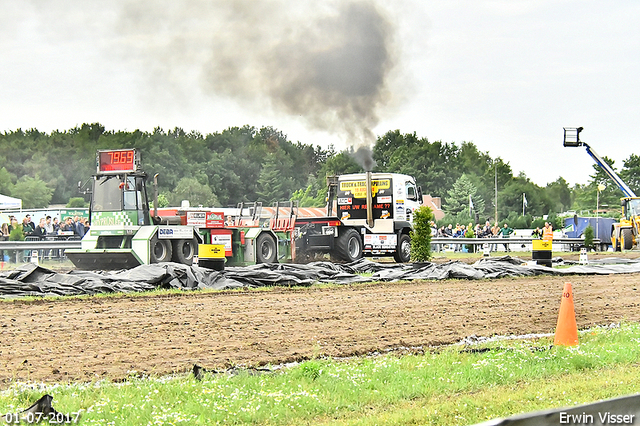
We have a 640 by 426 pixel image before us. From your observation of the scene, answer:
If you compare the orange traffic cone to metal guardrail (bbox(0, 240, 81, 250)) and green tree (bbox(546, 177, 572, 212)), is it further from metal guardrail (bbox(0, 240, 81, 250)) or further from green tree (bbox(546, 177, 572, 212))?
green tree (bbox(546, 177, 572, 212))

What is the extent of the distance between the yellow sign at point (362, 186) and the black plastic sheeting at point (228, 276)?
20.5ft

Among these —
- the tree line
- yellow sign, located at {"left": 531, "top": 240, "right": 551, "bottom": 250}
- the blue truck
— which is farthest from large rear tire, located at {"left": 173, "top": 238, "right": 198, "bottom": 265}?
the tree line

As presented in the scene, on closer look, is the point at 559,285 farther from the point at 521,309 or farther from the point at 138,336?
the point at 138,336

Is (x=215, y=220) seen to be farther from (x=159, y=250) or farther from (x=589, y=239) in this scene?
(x=589, y=239)

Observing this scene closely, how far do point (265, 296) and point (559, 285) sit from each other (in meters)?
7.49

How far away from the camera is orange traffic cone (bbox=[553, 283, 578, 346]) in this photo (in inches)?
407

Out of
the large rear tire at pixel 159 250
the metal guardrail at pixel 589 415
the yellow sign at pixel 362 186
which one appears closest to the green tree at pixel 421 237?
the yellow sign at pixel 362 186

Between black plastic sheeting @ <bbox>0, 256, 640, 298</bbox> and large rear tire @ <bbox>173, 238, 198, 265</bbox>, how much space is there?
4462 mm

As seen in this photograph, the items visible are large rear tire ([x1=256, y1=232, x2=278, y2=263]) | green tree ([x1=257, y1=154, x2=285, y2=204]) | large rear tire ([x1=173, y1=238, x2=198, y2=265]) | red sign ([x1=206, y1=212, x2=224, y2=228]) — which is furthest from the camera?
green tree ([x1=257, y1=154, x2=285, y2=204])

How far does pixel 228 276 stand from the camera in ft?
66.3

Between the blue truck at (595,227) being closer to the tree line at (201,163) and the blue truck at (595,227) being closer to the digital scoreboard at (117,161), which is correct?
the tree line at (201,163)

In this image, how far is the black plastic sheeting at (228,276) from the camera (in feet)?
58.5

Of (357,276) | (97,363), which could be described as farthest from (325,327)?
(357,276)

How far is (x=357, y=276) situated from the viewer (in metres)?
21.7
